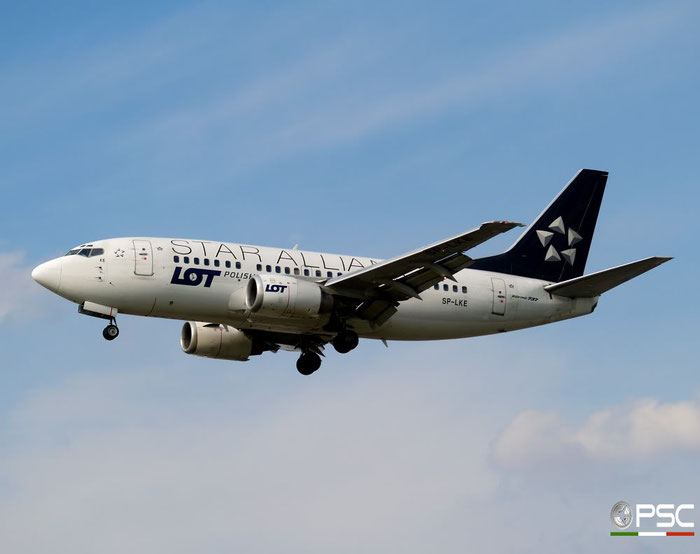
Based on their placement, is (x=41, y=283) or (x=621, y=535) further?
(x=41, y=283)

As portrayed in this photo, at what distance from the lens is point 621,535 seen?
108 ft

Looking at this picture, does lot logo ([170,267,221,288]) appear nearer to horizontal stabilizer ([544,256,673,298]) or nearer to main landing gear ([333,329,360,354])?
main landing gear ([333,329,360,354])

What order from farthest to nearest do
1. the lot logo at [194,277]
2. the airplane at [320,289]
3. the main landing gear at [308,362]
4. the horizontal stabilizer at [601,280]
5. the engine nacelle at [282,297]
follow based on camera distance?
the main landing gear at [308,362]
the horizontal stabilizer at [601,280]
the lot logo at [194,277]
the airplane at [320,289]
the engine nacelle at [282,297]

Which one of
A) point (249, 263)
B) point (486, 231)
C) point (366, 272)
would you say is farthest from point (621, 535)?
point (249, 263)

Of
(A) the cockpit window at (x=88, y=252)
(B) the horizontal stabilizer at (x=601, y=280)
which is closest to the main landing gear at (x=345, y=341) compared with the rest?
(B) the horizontal stabilizer at (x=601, y=280)

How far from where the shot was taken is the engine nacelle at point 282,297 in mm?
38969

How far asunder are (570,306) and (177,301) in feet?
50.8

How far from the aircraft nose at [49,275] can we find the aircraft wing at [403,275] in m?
9.20

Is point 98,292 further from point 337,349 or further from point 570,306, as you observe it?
point 570,306

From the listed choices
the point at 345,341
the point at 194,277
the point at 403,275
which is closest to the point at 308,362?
the point at 345,341

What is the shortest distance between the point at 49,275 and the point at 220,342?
8.19m

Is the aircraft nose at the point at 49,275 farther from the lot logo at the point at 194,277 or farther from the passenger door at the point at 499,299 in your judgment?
the passenger door at the point at 499,299

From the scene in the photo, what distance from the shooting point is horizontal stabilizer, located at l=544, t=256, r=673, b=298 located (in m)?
40.2

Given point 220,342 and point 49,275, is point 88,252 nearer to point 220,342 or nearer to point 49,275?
point 49,275
